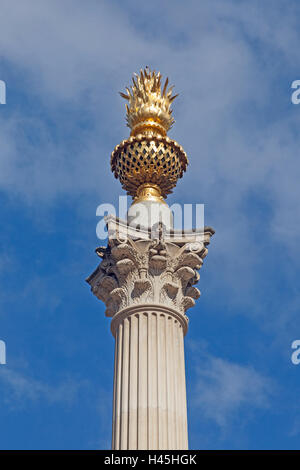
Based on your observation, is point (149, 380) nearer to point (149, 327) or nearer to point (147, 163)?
point (149, 327)

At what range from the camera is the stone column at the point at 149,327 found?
26750 millimetres

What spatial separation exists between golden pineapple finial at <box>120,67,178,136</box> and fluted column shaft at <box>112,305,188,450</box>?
29.6 ft

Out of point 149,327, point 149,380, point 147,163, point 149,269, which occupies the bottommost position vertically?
point 149,380

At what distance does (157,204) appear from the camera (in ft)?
109

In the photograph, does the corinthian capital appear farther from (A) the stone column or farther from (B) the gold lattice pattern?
(B) the gold lattice pattern

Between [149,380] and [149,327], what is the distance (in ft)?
7.11

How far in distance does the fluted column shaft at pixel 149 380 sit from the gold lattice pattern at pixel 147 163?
659 cm

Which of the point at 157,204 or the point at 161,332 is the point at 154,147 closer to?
the point at 157,204

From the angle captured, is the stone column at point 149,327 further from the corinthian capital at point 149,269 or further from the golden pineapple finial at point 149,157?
the golden pineapple finial at point 149,157

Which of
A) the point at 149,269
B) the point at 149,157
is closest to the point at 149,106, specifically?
the point at 149,157

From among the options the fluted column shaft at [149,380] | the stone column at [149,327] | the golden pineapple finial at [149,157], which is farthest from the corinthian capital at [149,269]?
the golden pineapple finial at [149,157]

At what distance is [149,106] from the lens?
3588 cm

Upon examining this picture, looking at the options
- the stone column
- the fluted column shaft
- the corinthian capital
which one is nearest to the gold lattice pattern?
the corinthian capital
